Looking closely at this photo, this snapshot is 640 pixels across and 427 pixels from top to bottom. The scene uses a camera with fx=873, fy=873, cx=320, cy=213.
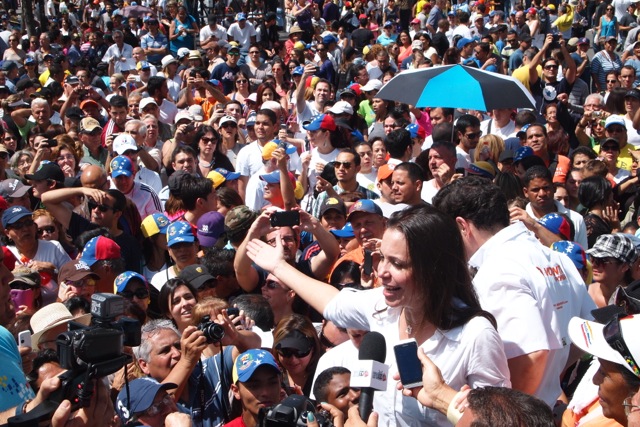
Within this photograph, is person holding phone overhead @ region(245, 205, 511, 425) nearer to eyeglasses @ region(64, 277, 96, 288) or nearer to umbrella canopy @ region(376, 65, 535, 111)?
eyeglasses @ region(64, 277, 96, 288)

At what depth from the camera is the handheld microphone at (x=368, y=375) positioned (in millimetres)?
2682

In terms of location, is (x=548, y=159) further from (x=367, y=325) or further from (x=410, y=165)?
(x=367, y=325)

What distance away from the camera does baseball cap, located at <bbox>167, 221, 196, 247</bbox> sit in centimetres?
629

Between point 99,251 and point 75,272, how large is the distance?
0.34 meters

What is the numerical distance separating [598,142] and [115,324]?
26.1 ft

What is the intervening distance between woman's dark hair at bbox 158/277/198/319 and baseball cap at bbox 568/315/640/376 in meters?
2.95

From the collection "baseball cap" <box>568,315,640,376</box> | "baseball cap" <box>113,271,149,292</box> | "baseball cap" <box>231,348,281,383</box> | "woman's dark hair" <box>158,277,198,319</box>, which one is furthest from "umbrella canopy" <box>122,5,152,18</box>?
"baseball cap" <box>568,315,640,376</box>

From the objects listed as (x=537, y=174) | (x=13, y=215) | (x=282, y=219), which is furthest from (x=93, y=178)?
(x=282, y=219)

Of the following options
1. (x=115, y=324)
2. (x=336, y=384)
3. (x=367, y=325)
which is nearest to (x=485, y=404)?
A: (x=367, y=325)

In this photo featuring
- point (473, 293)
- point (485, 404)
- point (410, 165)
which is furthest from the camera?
point (410, 165)

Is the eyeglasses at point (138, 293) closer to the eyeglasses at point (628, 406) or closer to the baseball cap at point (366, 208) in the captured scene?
the baseball cap at point (366, 208)

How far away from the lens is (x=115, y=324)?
3143 millimetres

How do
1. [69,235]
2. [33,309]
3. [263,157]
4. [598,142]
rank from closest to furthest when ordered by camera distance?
[33,309]
[69,235]
[263,157]
[598,142]

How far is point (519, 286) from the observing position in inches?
130
